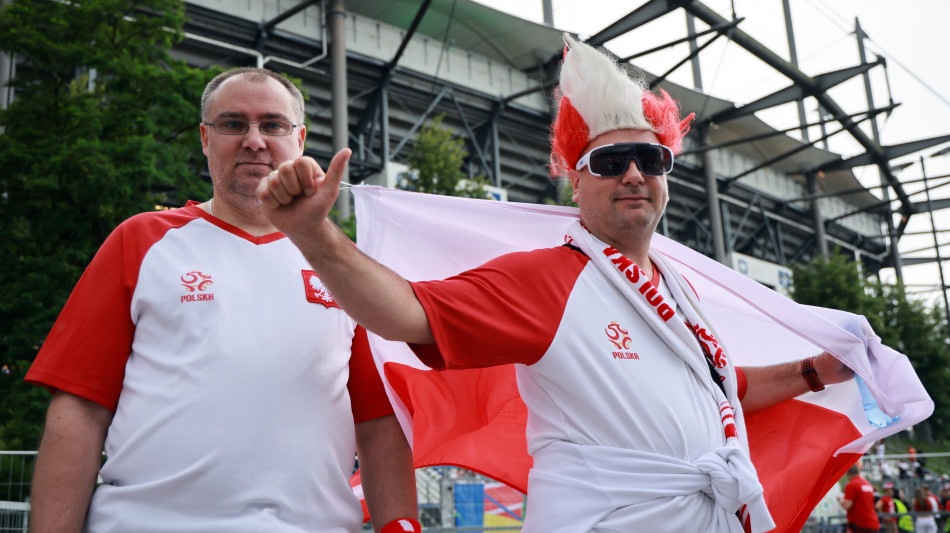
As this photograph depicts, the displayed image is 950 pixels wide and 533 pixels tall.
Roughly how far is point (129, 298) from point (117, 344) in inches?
5.4

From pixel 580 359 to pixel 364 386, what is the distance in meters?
0.69

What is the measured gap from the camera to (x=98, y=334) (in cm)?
224

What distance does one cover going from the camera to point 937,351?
103 feet

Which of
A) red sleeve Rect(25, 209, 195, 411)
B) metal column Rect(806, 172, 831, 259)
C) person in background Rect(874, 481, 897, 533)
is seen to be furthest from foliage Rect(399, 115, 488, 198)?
metal column Rect(806, 172, 831, 259)

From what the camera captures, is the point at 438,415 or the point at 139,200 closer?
the point at 438,415

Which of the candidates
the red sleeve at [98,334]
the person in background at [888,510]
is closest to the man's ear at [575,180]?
the red sleeve at [98,334]

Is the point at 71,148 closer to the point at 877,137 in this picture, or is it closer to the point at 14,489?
the point at 14,489

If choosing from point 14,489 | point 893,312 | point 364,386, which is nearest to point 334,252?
point 364,386

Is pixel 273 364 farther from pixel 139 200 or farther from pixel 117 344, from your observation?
pixel 139 200

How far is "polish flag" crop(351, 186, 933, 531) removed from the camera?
9.62 ft

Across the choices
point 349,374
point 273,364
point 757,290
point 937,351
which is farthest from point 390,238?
point 937,351

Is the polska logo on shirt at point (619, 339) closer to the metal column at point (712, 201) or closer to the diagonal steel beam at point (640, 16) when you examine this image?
the diagonal steel beam at point (640, 16)

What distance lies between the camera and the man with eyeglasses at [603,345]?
7.02ft

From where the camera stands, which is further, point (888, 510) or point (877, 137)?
point (877, 137)
